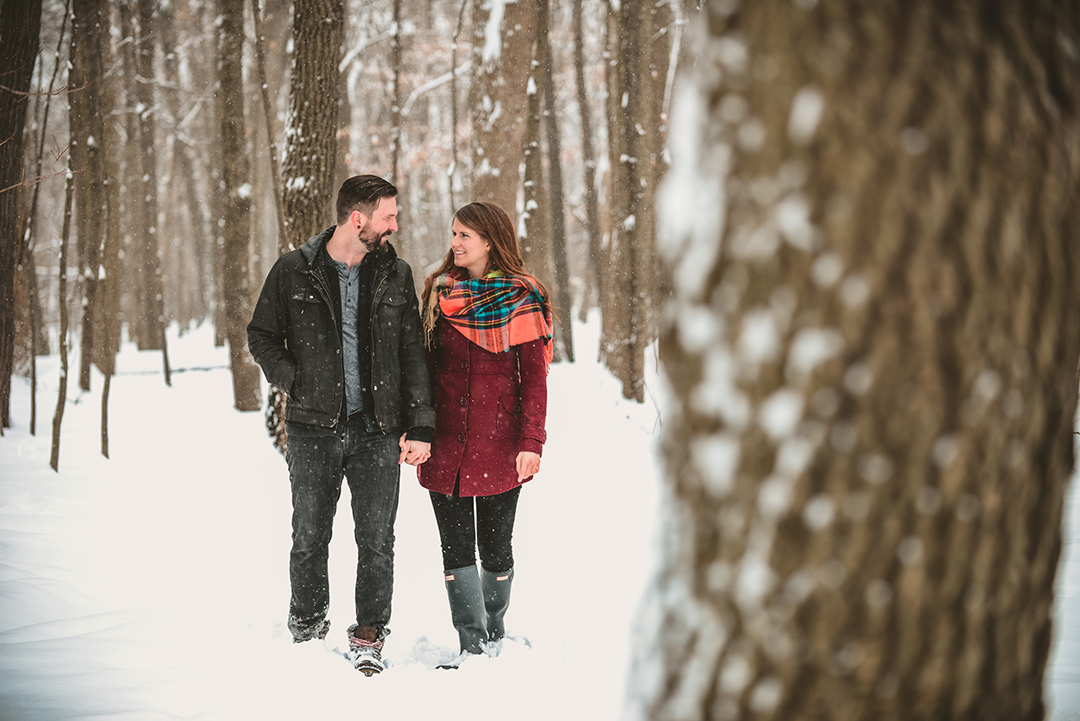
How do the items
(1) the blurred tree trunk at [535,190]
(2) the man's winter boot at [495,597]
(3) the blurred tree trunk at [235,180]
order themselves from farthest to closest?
1. (1) the blurred tree trunk at [535,190]
2. (3) the blurred tree trunk at [235,180]
3. (2) the man's winter boot at [495,597]

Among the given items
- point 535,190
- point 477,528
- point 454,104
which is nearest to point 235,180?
point 535,190

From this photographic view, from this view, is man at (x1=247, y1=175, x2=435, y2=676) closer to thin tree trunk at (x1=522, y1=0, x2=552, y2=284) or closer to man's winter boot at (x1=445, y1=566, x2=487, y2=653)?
man's winter boot at (x1=445, y1=566, x2=487, y2=653)

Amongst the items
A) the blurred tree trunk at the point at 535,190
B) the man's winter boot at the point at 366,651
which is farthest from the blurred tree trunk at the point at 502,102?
the man's winter boot at the point at 366,651

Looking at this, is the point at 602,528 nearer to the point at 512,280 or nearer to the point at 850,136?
the point at 512,280

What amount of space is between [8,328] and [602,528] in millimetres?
5316

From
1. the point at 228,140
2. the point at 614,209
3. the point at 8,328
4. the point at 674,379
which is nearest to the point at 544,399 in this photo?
the point at 674,379

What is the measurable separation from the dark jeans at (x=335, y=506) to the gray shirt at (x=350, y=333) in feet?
0.27

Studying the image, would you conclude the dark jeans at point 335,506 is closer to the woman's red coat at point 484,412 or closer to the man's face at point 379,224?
the woman's red coat at point 484,412

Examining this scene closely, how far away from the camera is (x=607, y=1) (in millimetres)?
10664

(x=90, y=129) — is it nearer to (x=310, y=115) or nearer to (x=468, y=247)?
(x=310, y=115)

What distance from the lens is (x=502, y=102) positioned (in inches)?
352

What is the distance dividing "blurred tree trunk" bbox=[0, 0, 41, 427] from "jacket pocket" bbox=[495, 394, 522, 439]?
4.80 metres

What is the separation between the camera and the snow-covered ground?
2.80m

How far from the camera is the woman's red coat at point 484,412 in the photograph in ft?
10.3
